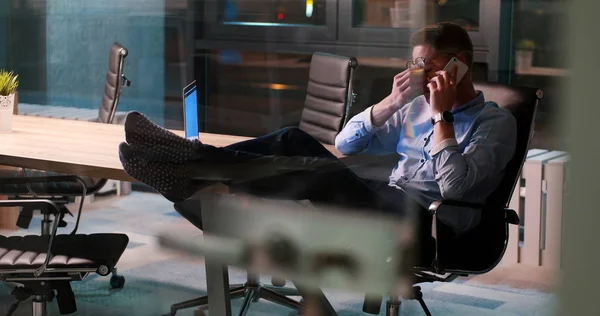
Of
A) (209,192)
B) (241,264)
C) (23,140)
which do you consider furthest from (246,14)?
(23,140)

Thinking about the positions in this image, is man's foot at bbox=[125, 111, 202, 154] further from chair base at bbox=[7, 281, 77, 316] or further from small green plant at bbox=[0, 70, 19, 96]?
chair base at bbox=[7, 281, 77, 316]

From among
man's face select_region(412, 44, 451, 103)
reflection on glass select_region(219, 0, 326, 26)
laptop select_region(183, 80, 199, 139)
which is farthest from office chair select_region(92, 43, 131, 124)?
man's face select_region(412, 44, 451, 103)

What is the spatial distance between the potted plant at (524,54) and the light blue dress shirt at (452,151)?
0.38 feet

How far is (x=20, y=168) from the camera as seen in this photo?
2674 millimetres

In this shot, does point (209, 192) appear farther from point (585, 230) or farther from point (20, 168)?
point (585, 230)

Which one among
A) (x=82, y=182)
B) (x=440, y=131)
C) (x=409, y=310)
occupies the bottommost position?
(x=409, y=310)

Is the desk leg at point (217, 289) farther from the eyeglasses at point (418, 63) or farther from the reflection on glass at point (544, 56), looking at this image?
the reflection on glass at point (544, 56)

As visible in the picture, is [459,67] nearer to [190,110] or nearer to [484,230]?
[484,230]

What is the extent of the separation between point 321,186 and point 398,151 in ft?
0.71

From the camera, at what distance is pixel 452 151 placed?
→ 2.09 m

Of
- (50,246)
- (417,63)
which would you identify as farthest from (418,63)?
(50,246)

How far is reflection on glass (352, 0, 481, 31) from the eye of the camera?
2.02 metres

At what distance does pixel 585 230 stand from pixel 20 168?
1.67 metres

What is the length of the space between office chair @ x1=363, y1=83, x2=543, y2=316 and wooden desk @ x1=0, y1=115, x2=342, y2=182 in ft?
1.72
